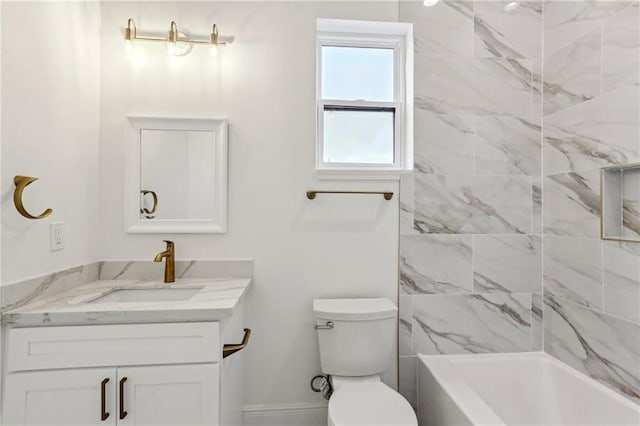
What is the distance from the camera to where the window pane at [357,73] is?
6.61 ft

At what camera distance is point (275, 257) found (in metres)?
1.86

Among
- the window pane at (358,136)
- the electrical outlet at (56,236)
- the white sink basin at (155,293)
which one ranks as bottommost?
the white sink basin at (155,293)

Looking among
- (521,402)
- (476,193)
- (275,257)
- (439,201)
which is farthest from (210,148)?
(521,402)

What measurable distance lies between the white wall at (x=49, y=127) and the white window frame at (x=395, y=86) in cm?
114

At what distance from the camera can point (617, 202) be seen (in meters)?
1.56

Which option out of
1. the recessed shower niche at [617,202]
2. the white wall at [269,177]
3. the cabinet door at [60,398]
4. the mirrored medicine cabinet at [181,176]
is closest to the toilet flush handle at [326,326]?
the white wall at [269,177]

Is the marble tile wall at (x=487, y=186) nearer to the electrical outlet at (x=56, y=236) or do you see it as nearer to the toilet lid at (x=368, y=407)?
the toilet lid at (x=368, y=407)

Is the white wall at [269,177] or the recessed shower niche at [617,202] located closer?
the recessed shower niche at [617,202]

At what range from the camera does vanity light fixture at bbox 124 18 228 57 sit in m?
1.72

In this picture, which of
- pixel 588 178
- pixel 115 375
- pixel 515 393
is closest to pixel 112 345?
pixel 115 375

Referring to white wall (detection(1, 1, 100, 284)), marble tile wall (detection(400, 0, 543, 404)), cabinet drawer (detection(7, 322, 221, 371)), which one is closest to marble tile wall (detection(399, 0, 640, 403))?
marble tile wall (detection(400, 0, 543, 404))

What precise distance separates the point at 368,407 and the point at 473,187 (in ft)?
4.14

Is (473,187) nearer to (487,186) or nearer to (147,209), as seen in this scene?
(487,186)

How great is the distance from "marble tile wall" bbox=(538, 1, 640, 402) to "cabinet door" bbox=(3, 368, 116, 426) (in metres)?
2.04
